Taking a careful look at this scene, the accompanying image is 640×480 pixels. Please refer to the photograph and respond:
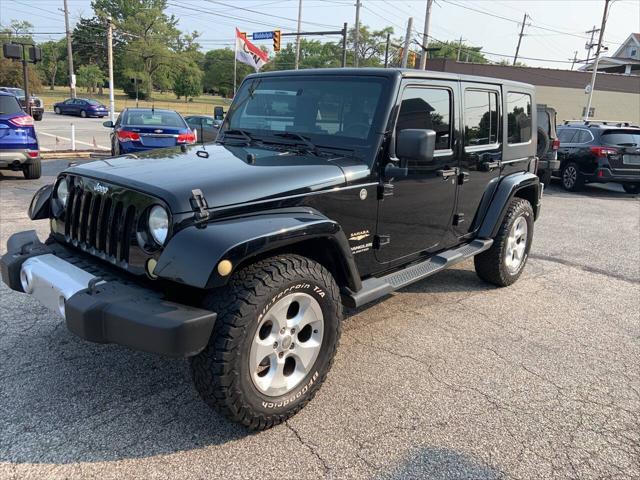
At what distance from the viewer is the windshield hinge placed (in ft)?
8.17

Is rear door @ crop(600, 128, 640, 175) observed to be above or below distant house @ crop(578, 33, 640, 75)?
below

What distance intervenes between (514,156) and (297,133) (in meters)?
2.49

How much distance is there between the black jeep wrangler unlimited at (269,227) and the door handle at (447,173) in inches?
0.6

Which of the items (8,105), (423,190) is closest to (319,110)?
(423,190)

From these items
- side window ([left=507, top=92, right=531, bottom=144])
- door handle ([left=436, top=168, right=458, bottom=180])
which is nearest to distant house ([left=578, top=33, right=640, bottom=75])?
side window ([left=507, top=92, right=531, bottom=144])

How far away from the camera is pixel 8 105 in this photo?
357 inches

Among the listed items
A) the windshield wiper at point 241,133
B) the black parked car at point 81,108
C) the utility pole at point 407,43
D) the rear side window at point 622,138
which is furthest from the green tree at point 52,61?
the windshield wiper at point 241,133

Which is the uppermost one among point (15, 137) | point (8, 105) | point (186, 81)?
point (186, 81)

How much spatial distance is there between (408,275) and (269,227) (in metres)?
1.53

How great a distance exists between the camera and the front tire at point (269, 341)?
7.95 ft

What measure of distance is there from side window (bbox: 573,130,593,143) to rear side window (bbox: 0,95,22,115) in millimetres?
12032

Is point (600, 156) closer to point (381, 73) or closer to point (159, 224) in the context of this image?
point (381, 73)

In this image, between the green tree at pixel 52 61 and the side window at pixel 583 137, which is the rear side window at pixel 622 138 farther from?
the green tree at pixel 52 61

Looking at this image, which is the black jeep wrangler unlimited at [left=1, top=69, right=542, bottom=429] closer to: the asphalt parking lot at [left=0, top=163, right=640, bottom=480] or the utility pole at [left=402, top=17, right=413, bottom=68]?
the asphalt parking lot at [left=0, top=163, right=640, bottom=480]
